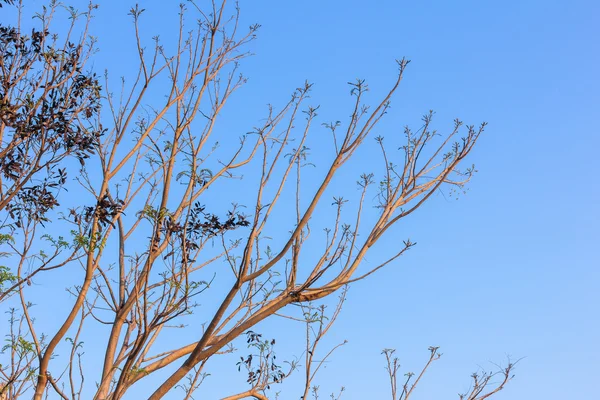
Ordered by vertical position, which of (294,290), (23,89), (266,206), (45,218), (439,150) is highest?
(23,89)

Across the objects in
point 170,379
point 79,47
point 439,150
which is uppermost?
point 79,47

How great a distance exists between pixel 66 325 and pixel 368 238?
2.33 meters

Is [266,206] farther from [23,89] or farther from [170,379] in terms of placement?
[23,89]

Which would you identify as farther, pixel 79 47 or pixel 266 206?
pixel 79 47

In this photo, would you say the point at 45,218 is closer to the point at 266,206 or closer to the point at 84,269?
the point at 84,269

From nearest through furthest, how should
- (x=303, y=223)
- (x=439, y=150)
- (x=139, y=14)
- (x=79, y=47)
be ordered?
(x=303, y=223)
(x=439, y=150)
(x=79, y=47)
(x=139, y=14)

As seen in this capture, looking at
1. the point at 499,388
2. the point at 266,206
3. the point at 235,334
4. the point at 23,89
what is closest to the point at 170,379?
the point at 235,334

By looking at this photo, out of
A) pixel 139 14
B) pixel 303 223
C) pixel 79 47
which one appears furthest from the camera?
pixel 139 14

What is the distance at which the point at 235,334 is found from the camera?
14.1 feet

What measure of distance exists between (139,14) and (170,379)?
10.0ft

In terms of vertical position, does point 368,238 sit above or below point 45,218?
below

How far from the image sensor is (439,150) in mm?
4730

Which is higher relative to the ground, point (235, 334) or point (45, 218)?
point (45, 218)

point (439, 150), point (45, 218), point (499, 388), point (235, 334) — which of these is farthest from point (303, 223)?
point (499, 388)
